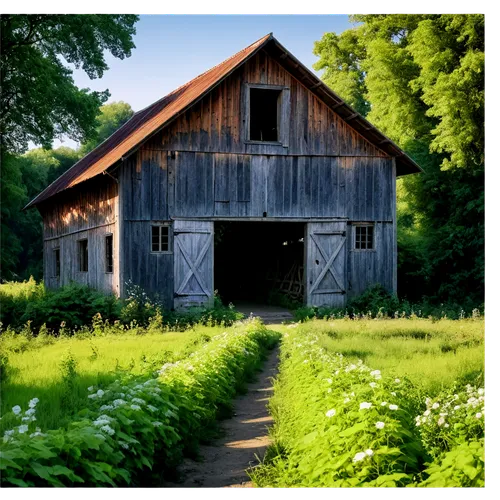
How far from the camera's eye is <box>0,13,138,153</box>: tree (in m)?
15.5

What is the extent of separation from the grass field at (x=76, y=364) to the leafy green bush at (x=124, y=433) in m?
0.37

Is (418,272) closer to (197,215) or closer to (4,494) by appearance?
(197,215)

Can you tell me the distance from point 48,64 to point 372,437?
1595 centimetres

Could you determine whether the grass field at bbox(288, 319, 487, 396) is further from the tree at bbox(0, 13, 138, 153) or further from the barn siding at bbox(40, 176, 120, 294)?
the tree at bbox(0, 13, 138, 153)

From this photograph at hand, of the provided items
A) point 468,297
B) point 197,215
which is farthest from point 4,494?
point 468,297

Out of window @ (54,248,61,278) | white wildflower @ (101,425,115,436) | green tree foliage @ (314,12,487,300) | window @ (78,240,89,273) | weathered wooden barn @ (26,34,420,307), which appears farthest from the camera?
window @ (54,248,61,278)

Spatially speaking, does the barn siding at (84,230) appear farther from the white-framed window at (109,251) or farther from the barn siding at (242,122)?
the barn siding at (242,122)

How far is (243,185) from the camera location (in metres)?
20.2

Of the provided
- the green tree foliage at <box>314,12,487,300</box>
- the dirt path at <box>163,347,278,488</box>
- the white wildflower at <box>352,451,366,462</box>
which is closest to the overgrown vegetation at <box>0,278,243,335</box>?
the dirt path at <box>163,347,278,488</box>

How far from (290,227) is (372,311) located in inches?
305

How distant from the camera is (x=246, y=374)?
11.3m

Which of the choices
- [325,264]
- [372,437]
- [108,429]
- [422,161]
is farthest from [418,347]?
[422,161]

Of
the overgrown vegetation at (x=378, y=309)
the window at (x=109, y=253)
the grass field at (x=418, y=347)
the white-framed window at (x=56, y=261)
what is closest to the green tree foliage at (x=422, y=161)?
the overgrown vegetation at (x=378, y=309)

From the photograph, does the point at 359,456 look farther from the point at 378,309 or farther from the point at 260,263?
the point at 260,263
